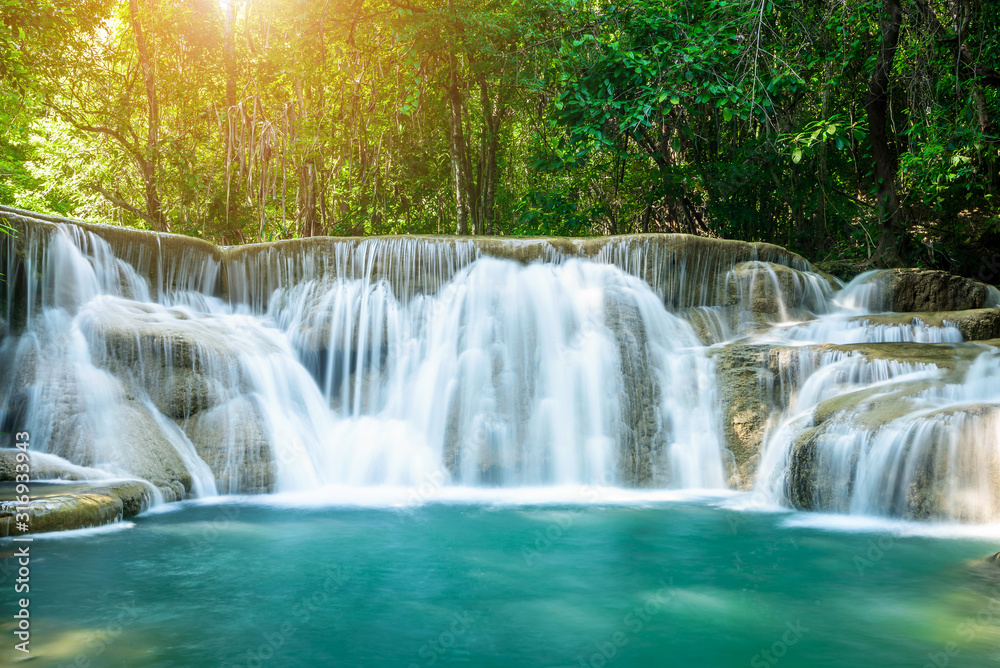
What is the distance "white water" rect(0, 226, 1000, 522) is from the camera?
7.06 m

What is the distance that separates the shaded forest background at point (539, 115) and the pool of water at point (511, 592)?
23.4 ft

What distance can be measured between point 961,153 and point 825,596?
914cm

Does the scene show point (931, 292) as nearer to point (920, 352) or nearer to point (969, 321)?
point (969, 321)

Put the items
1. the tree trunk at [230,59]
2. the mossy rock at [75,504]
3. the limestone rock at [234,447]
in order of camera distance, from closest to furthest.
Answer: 1. the mossy rock at [75,504]
2. the limestone rock at [234,447]
3. the tree trunk at [230,59]

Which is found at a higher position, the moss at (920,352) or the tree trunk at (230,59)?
the tree trunk at (230,59)

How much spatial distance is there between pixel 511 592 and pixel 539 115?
12291 millimetres

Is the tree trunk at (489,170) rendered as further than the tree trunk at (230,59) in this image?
Yes

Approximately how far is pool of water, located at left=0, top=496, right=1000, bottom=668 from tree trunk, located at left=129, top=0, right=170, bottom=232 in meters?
11.2

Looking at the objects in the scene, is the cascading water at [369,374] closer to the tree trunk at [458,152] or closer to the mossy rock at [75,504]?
the mossy rock at [75,504]

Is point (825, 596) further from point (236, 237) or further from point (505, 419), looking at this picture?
point (236, 237)

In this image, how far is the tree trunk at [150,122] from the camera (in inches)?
605

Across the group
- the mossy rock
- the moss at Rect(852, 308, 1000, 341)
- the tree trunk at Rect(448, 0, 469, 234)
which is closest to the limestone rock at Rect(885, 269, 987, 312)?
the moss at Rect(852, 308, 1000, 341)

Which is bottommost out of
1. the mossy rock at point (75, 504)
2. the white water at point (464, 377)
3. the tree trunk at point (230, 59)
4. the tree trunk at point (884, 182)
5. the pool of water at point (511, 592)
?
the pool of water at point (511, 592)

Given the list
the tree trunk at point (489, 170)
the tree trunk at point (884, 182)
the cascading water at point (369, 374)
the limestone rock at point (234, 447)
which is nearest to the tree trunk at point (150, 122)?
the cascading water at point (369, 374)
